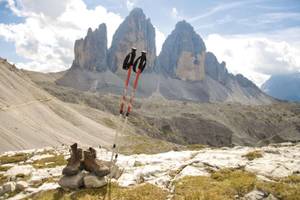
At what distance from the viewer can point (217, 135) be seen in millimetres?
188125

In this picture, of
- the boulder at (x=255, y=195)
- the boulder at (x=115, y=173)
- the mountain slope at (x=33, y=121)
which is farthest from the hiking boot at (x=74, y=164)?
the mountain slope at (x=33, y=121)

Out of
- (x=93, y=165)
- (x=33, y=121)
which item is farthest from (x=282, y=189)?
(x=33, y=121)

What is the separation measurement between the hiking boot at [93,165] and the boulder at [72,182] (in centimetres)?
59

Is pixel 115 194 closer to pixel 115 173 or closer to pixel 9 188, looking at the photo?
pixel 115 173

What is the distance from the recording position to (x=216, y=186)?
13977 millimetres

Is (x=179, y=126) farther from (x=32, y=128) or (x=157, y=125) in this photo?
(x=32, y=128)

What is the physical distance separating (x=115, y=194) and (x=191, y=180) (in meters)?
3.70

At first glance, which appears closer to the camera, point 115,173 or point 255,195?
point 255,195

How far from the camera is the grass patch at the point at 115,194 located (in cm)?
1353

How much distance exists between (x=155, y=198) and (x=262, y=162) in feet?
25.2

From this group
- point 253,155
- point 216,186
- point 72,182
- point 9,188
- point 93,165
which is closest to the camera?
point 216,186

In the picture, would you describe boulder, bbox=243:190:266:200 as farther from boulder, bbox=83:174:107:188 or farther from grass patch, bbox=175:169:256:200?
boulder, bbox=83:174:107:188

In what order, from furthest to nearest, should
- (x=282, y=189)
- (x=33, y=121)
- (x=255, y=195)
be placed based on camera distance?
(x=33, y=121) < (x=282, y=189) < (x=255, y=195)

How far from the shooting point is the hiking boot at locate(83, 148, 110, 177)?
15.4 metres
